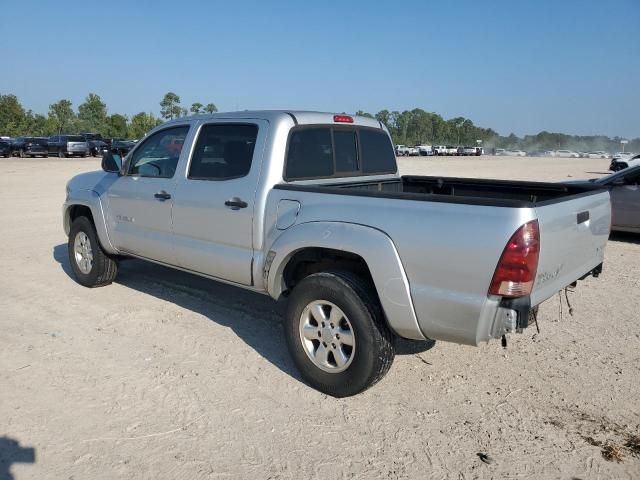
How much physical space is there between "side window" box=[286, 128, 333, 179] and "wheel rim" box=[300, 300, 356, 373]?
3.72 ft

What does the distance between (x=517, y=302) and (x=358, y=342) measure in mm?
1013

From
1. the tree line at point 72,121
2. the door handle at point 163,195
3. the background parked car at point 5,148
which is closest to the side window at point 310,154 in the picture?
the door handle at point 163,195

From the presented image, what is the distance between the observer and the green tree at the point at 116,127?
7600 cm

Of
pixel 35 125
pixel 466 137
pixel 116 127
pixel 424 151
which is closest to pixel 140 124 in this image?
pixel 116 127

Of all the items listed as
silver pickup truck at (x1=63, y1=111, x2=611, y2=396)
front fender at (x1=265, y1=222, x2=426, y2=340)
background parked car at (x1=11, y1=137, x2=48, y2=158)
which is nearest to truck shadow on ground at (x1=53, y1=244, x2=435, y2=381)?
silver pickup truck at (x1=63, y1=111, x2=611, y2=396)

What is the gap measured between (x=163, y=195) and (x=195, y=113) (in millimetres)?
9959

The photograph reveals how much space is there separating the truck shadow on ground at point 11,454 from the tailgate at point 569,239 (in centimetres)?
290

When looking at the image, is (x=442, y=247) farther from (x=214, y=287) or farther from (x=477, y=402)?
(x=214, y=287)

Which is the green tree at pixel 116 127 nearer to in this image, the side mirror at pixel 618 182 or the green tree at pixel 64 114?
the green tree at pixel 64 114

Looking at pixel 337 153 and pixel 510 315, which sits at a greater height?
pixel 337 153

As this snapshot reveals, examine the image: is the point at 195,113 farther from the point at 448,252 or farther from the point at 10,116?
the point at 10,116

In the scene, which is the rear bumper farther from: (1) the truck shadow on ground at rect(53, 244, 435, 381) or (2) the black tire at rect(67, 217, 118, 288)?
(2) the black tire at rect(67, 217, 118, 288)

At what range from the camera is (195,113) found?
14.1 m

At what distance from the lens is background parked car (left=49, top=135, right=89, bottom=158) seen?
115 feet
